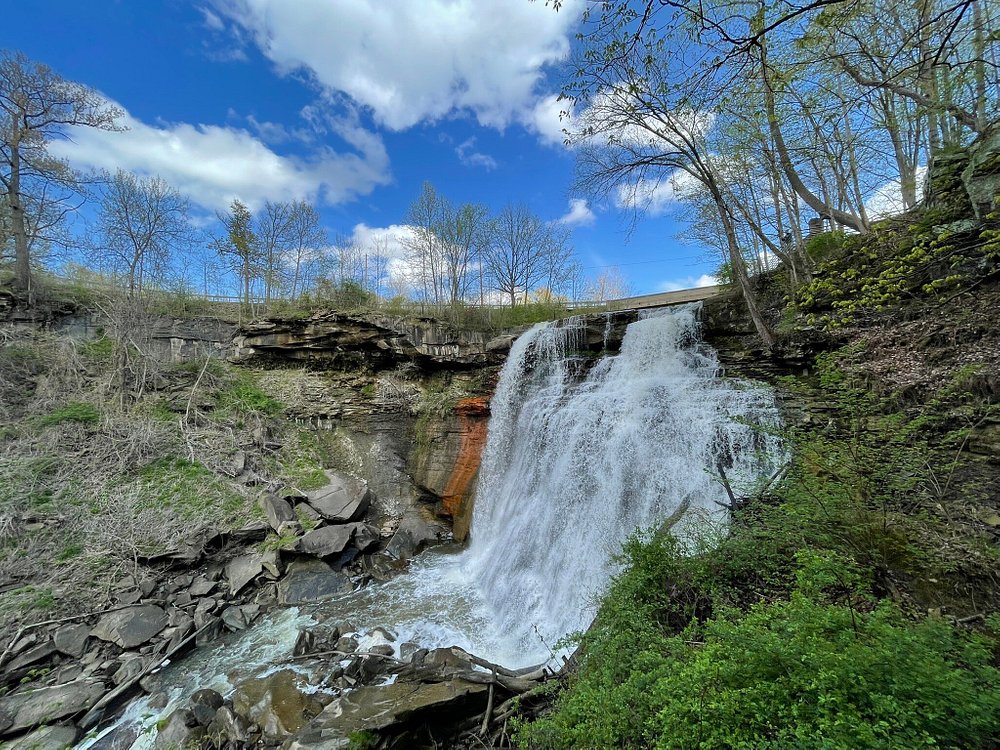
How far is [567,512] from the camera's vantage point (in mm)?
7051

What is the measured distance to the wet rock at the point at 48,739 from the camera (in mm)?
4168

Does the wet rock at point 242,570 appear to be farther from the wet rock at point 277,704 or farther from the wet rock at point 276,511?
the wet rock at point 277,704

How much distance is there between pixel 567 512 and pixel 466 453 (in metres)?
5.05

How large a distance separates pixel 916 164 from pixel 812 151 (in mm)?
1863

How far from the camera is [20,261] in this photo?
11508mm

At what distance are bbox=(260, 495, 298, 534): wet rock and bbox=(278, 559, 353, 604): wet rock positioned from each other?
1.07 m

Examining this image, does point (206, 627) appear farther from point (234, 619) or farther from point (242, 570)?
point (242, 570)

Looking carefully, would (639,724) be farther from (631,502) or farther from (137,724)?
(137,724)

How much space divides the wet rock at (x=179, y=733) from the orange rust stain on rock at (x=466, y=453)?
626 cm

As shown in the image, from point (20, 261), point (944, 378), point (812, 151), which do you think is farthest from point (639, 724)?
point (20, 261)

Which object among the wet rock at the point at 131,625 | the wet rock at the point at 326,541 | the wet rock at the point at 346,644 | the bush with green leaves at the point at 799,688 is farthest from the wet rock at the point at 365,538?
the bush with green leaves at the point at 799,688

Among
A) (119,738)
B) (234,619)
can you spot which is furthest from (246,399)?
(119,738)

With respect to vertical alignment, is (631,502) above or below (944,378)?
below

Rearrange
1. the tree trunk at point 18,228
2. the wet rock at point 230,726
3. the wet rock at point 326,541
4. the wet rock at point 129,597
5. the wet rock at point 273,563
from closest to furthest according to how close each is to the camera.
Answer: the wet rock at point 230,726, the wet rock at point 129,597, the wet rock at point 273,563, the wet rock at point 326,541, the tree trunk at point 18,228
